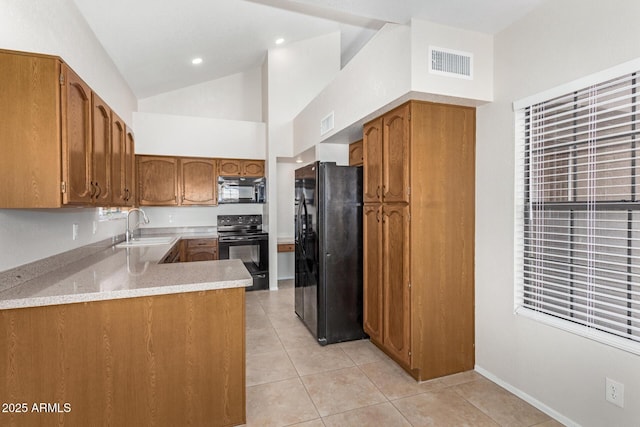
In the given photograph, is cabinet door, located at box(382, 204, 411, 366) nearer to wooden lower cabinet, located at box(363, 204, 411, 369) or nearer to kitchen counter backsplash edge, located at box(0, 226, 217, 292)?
wooden lower cabinet, located at box(363, 204, 411, 369)

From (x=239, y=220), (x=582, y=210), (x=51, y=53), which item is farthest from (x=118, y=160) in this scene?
(x=582, y=210)

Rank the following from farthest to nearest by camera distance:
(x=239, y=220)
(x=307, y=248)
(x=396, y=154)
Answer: (x=239, y=220) → (x=307, y=248) → (x=396, y=154)

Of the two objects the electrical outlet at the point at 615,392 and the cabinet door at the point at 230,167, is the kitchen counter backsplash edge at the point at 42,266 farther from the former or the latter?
the electrical outlet at the point at 615,392

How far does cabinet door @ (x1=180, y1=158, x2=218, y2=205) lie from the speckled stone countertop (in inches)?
103

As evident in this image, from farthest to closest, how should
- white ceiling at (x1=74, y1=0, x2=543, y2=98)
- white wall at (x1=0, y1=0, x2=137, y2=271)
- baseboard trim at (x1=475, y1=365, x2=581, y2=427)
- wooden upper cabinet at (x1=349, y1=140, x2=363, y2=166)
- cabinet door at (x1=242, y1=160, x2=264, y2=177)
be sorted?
cabinet door at (x1=242, y1=160, x2=264, y2=177) < wooden upper cabinet at (x1=349, y1=140, x2=363, y2=166) < white ceiling at (x1=74, y1=0, x2=543, y2=98) < baseboard trim at (x1=475, y1=365, x2=581, y2=427) < white wall at (x1=0, y1=0, x2=137, y2=271)

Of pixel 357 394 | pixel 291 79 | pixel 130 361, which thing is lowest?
pixel 357 394

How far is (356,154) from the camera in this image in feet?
12.4

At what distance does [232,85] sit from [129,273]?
467 centimetres

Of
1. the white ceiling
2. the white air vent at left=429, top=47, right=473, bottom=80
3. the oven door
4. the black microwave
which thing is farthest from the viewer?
the black microwave

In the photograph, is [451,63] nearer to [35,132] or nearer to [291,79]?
[35,132]

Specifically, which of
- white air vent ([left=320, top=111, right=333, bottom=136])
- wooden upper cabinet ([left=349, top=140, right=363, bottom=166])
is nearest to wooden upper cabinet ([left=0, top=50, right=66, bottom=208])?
white air vent ([left=320, top=111, right=333, bottom=136])

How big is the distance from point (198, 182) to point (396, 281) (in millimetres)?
3745

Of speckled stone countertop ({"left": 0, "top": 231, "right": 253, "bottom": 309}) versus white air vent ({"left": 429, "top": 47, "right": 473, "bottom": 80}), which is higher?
white air vent ({"left": 429, "top": 47, "right": 473, "bottom": 80})

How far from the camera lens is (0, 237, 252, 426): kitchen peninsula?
1.53m
